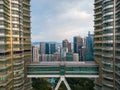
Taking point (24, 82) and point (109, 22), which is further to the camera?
point (24, 82)

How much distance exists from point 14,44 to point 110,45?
86.4 feet

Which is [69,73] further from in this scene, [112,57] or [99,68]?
[112,57]

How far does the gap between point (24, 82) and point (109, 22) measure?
31.3 meters

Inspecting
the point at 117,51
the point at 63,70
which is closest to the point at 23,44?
the point at 63,70

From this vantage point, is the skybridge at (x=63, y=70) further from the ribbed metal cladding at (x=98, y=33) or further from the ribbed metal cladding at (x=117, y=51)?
the ribbed metal cladding at (x=117, y=51)

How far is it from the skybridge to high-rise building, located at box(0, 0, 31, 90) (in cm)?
314

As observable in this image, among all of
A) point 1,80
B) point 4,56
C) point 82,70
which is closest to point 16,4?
point 4,56

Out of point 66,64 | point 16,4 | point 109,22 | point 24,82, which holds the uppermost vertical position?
point 16,4

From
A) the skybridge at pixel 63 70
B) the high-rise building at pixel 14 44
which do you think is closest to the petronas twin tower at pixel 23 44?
the high-rise building at pixel 14 44

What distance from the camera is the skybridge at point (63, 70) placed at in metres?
85.8

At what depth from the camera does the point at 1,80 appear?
64.1m

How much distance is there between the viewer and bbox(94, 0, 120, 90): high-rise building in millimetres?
71875

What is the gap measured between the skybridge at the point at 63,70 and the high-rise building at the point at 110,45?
128 inches

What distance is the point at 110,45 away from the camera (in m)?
75.8
